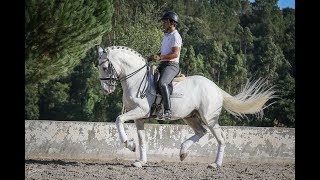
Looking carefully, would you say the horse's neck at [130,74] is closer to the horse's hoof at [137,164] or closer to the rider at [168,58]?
the rider at [168,58]

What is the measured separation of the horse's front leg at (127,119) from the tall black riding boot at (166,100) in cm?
41

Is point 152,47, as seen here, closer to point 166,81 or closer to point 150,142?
point 150,142

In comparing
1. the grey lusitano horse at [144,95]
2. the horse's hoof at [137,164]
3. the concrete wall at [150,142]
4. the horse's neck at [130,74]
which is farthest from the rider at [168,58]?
the concrete wall at [150,142]

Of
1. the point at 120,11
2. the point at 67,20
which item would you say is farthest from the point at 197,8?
the point at 67,20

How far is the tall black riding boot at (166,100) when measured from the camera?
901 centimetres

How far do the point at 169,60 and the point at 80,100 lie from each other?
968 inches

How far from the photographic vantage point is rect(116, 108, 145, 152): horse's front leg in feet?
28.0

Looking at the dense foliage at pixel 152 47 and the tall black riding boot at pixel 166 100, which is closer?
the tall black riding boot at pixel 166 100

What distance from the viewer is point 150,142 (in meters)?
11.2

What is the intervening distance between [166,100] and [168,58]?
0.72 m

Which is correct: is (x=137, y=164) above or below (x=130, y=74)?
below

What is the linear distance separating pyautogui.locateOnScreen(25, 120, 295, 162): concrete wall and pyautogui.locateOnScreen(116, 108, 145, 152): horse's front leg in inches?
82.2

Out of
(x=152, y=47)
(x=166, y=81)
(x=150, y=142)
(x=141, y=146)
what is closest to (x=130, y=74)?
(x=166, y=81)
